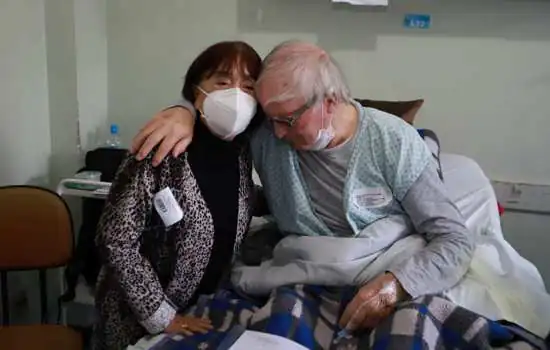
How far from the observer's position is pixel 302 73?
1378 millimetres

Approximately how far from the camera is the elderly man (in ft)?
4.52

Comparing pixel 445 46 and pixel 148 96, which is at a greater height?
pixel 445 46

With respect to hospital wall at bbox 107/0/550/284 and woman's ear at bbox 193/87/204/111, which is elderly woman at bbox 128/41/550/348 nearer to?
woman's ear at bbox 193/87/204/111

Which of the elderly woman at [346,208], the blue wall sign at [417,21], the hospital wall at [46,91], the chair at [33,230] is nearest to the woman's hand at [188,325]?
the elderly woman at [346,208]

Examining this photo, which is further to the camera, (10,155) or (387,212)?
(10,155)

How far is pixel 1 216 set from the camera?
196 cm

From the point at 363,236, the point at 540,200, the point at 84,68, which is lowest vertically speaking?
the point at 540,200

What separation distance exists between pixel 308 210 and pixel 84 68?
1.56 meters

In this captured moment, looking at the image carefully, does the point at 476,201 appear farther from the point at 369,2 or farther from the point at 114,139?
the point at 114,139

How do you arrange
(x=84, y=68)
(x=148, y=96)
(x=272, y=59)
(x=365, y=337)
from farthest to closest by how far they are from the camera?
(x=148, y=96) < (x=84, y=68) < (x=272, y=59) < (x=365, y=337)

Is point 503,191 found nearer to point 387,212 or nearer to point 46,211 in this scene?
point 387,212

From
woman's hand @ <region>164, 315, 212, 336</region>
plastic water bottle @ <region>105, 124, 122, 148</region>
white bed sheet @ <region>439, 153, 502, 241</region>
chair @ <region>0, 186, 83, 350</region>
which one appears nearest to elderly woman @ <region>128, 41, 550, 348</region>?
woman's hand @ <region>164, 315, 212, 336</region>

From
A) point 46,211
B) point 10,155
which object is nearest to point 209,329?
point 46,211

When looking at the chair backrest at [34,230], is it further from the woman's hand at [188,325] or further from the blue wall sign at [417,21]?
the blue wall sign at [417,21]
